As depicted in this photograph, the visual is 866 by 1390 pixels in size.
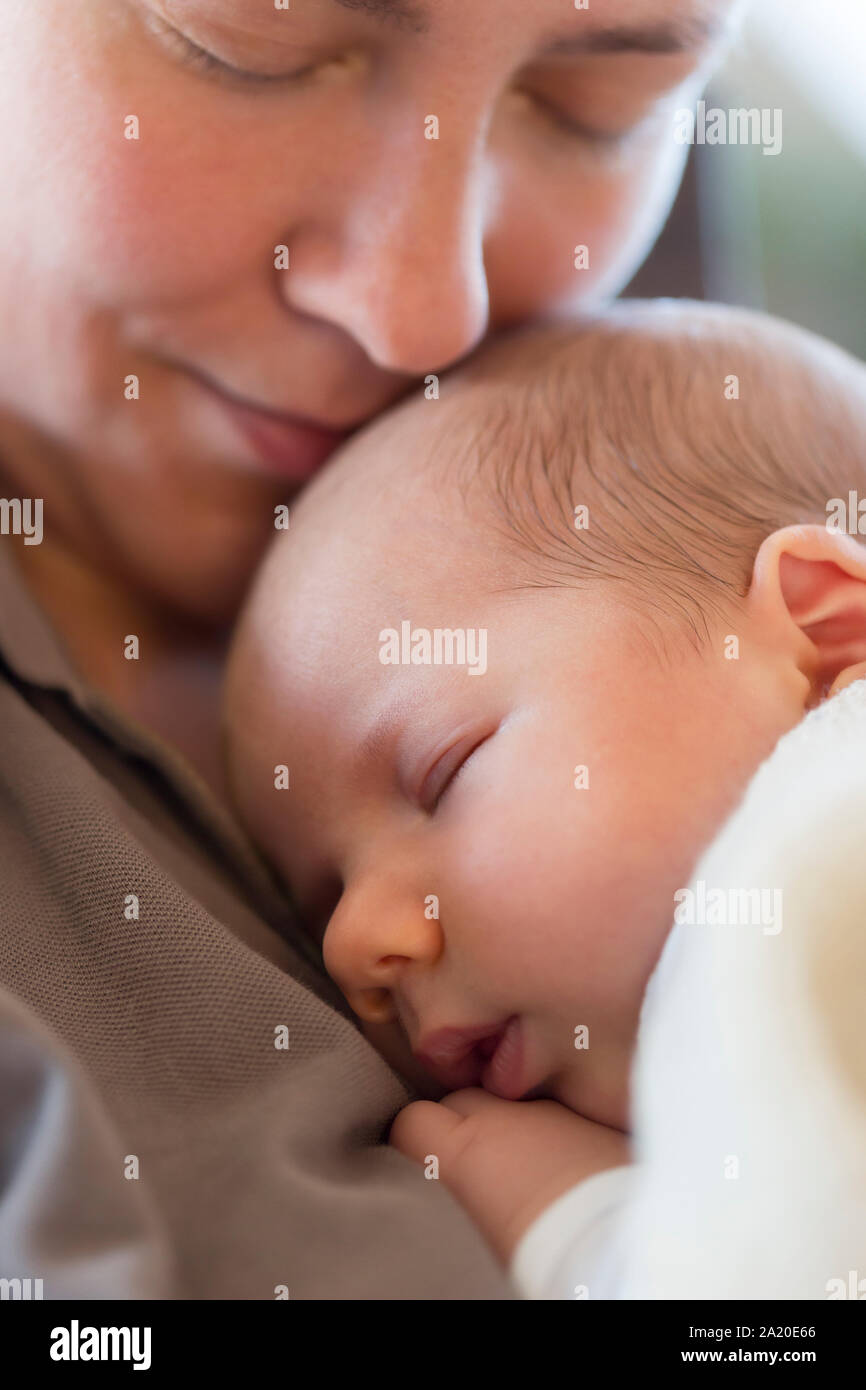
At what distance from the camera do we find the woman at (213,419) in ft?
2.23

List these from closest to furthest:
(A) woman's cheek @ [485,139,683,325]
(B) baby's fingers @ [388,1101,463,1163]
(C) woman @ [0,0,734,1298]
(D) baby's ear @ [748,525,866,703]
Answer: (C) woman @ [0,0,734,1298], (B) baby's fingers @ [388,1101,463,1163], (D) baby's ear @ [748,525,866,703], (A) woman's cheek @ [485,139,683,325]

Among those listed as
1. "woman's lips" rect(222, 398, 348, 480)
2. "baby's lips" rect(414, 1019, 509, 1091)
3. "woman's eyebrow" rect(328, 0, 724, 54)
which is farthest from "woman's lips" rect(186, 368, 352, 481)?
"baby's lips" rect(414, 1019, 509, 1091)

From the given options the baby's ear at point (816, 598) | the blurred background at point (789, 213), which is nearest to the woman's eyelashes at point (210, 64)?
the baby's ear at point (816, 598)

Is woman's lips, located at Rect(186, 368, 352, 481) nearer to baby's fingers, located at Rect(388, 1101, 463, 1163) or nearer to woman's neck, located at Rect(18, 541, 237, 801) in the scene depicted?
woman's neck, located at Rect(18, 541, 237, 801)

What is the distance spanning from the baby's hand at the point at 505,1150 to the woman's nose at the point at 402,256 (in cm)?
60

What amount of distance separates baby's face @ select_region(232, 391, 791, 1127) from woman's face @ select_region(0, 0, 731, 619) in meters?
0.15

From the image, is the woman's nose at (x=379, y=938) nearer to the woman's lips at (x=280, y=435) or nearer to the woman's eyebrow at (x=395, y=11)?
the woman's lips at (x=280, y=435)

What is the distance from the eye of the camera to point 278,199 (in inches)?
38.1

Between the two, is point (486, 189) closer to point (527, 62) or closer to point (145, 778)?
point (527, 62)

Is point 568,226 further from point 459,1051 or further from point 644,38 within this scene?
point 459,1051

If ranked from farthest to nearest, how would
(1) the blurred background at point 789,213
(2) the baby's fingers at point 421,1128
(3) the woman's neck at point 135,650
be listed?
(1) the blurred background at point 789,213
(3) the woman's neck at point 135,650
(2) the baby's fingers at point 421,1128

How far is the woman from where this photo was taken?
2.23ft

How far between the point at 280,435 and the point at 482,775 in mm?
444

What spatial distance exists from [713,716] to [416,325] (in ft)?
1.34
